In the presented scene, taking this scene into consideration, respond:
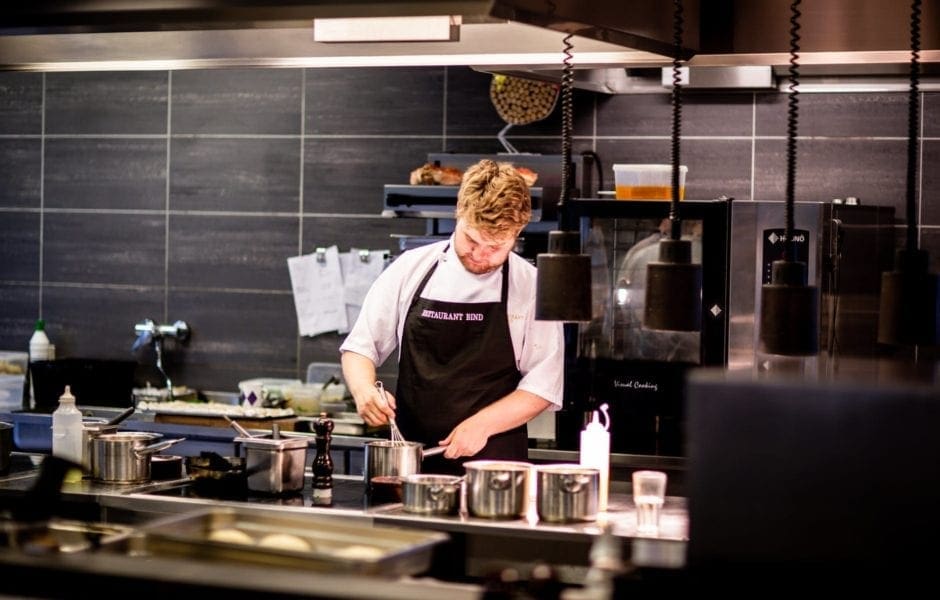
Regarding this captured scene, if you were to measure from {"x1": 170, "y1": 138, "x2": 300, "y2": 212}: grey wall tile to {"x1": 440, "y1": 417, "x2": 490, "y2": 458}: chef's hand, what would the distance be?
282 cm

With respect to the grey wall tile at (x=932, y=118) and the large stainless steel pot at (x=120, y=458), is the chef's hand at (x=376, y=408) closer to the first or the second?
the large stainless steel pot at (x=120, y=458)

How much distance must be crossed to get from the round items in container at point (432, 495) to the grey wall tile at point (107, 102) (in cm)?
403

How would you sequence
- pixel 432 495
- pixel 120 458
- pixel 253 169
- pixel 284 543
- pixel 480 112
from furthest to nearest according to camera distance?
pixel 253 169
pixel 480 112
pixel 120 458
pixel 432 495
pixel 284 543

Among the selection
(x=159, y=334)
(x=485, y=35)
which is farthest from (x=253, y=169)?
(x=485, y=35)

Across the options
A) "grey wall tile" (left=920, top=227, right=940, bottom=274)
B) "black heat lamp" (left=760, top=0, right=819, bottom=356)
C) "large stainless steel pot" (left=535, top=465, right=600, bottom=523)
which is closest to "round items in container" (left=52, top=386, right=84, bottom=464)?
"large stainless steel pot" (left=535, top=465, right=600, bottom=523)

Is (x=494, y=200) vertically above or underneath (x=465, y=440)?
above

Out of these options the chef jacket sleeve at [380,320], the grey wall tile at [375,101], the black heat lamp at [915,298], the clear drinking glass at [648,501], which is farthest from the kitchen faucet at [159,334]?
the black heat lamp at [915,298]

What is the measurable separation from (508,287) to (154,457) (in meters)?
1.34

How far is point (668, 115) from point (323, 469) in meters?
3.09

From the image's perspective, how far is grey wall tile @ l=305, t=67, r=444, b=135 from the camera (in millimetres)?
6590

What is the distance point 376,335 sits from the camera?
4656mm

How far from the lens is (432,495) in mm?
3592

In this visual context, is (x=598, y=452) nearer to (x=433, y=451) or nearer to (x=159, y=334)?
(x=433, y=451)

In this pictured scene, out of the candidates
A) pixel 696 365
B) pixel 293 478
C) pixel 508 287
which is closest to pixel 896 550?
pixel 293 478
